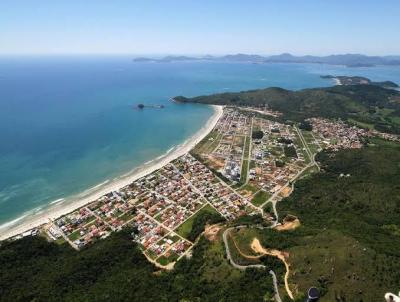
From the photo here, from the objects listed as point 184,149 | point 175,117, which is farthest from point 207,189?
point 175,117

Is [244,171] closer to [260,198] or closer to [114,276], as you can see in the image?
[260,198]

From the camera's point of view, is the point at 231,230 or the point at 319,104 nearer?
the point at 231,230

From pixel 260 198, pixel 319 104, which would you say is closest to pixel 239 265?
pixel 260 198

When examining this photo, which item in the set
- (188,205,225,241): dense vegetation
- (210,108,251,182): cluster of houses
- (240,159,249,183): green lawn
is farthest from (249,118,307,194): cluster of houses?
(188,205,225,241): dense vegetation

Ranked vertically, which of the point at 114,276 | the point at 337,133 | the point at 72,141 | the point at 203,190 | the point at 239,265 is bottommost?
the point at 72,141

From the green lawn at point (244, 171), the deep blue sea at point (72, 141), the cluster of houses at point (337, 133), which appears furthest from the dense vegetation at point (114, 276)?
the cluster of houses at point (337, 133)

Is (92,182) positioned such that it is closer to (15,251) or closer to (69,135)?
(15,251)

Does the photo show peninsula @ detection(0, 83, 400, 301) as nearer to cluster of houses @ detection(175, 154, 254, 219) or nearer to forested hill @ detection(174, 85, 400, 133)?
cluster of houses @ detection(175, 154, 254, 219)
